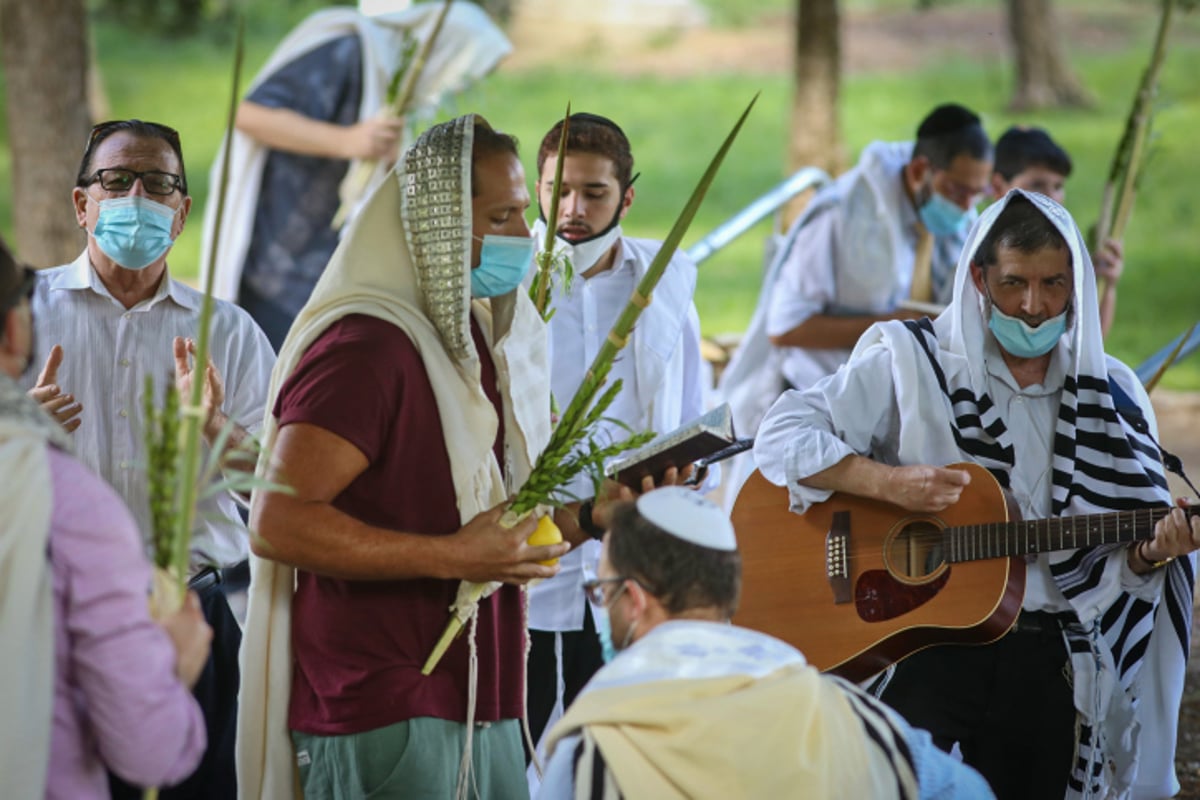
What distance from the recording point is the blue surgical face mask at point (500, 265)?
391 centimetres

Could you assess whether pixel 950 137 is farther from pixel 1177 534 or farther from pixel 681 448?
pixel 681 448

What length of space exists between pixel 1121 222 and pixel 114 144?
411cm

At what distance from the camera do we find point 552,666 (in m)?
5.44

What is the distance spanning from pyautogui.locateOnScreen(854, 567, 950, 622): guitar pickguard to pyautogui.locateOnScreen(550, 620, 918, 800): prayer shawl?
171 centimetres

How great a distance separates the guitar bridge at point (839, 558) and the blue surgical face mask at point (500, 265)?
61.2 inches

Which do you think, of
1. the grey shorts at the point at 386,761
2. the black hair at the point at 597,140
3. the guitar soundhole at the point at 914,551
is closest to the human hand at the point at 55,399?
the grey shorts at the point at 386,761

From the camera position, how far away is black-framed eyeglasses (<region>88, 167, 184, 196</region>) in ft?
15.6

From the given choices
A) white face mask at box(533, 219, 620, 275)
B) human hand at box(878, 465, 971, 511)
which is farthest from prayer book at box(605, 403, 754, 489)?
white face mask at box(533, 219, 620, 275)

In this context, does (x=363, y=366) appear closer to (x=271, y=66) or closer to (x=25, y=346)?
(x=25, y=346)

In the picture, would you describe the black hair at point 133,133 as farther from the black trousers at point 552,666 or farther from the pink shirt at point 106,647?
the pink shirt at point 106,647

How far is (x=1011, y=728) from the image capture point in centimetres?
474

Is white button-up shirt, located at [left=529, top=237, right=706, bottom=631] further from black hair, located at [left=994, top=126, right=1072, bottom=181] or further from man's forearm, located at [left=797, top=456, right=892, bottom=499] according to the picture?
black hair, located at [left=994, top=126, right=1072, bottom=181]

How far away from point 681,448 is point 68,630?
59.0 inches

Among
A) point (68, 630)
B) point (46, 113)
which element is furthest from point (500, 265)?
point (46, 113)
